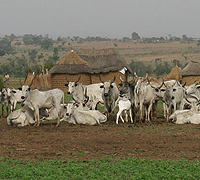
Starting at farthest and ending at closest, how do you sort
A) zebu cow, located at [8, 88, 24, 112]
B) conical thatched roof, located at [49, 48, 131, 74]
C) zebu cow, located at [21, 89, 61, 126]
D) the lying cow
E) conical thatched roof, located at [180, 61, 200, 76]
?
conical thatched roof, located at [180, 61, 200, 76], conical thatched roof, located at [49, 48, 131, 74], zebu cow, located at [8, 88, 24, 112], zebu cow, located at [21, 89, 61, 126], the lying cow

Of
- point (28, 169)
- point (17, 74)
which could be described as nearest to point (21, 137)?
point (28, 169)

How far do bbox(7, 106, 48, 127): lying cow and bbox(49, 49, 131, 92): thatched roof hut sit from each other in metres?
19.6

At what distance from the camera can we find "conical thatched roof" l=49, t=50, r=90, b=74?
3609 cm

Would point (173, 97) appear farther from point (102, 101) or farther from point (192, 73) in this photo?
point (192, 73)

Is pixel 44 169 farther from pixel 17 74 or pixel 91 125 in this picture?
pixel 17 74

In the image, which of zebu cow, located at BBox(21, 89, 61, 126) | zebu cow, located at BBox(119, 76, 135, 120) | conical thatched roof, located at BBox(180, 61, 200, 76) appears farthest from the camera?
conical thatched roof, located at BBox(180, 61, 200, 76)

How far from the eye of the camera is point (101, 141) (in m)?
12.4

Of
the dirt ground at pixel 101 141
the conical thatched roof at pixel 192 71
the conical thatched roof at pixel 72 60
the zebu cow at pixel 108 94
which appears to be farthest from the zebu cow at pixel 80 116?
the conical thatched roof at pixel 192 71

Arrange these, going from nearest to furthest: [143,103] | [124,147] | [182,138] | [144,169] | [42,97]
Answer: [144,169], [124,147], [182,138], [42,97], [143,103]

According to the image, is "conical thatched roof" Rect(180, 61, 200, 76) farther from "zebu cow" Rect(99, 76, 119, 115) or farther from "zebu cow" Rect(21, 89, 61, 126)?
"zebu cow" Rect(21, 89, 61, 126)

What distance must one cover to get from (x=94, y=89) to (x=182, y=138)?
7038mm

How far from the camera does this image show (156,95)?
18844 millimetres

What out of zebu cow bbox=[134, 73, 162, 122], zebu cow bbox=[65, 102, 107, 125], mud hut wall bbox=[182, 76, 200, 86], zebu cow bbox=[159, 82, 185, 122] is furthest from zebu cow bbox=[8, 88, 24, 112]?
mud hut wall bbox=[182, 76, 200, 86]

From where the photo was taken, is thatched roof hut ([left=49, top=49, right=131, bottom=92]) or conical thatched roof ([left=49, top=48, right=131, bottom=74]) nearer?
thatched roof hut ([left=49, top=49, right=131, bottom=92])
